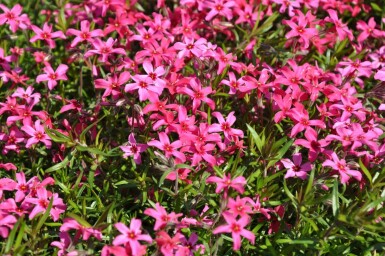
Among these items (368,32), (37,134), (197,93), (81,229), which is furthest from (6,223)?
(368,32)

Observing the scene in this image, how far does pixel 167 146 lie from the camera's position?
3.61 meters

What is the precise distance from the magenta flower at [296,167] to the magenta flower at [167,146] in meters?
0.75

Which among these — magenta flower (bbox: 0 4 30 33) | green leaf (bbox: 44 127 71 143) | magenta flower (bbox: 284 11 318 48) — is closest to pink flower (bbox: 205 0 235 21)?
magenta flower (bbox: 284 11 318 48)

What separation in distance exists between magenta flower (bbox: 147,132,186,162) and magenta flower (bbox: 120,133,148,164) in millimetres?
140

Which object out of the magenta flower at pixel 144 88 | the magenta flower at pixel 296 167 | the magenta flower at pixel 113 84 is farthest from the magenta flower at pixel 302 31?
the magenta flower at pixel 113 84

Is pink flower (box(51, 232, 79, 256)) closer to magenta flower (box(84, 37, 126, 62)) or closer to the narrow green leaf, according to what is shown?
the narrow green leaf

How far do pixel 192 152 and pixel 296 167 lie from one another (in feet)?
2.53

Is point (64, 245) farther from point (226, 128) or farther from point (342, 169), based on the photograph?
point (342, 169)

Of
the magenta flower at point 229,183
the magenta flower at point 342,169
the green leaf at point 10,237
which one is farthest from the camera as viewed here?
the magenta flower at point 342,169

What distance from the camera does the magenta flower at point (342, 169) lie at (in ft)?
11.5

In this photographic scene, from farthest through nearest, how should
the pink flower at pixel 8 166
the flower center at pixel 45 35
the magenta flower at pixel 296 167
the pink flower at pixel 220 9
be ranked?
the pink flower at pixel 220 9
the flower center at pixel 45 35
the pink flower at pixel 8 166
the magenta flower at pixel 296 167

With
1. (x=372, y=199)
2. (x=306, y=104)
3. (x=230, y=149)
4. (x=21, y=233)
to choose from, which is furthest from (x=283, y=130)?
(x=21, y=233)

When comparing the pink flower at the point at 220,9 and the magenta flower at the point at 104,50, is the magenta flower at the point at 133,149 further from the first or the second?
the pink flower at the point at 220,9

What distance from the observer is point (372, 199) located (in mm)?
3391
